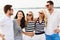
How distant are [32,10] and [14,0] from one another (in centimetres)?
51

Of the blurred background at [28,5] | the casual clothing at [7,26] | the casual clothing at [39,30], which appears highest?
the blurred background at [28,5]

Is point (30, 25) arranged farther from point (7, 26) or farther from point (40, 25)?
point (7, 26)

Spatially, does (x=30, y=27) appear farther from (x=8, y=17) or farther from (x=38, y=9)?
(x=8, y=17)

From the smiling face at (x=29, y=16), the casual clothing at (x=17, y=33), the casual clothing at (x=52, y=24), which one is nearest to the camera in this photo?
the casual clothing at (x=17, y=33)

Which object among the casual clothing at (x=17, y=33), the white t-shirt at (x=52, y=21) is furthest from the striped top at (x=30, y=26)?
the casual clothing at (x=17, y=33)

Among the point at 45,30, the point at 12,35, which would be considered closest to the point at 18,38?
the point at 12,35

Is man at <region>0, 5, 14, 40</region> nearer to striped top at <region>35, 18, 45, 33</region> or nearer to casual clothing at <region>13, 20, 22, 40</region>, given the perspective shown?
casual clothing at <region>13, 20, 22, 40</region>

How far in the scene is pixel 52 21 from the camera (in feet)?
11.4

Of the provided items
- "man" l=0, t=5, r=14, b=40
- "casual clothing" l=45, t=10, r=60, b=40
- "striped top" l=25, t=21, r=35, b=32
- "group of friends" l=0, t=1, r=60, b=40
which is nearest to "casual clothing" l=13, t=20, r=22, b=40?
"group of friends" l=0, t=1, r=60, b=40

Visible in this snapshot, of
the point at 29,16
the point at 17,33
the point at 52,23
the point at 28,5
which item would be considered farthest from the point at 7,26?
the point at 28,5

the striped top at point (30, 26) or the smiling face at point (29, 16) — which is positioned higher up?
the smiling face at point (29, 16)

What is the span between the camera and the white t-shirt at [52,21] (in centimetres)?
346

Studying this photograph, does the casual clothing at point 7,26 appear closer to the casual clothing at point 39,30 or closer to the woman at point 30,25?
the woman at point 30,25

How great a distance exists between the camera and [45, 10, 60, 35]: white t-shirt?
3.46 meters
